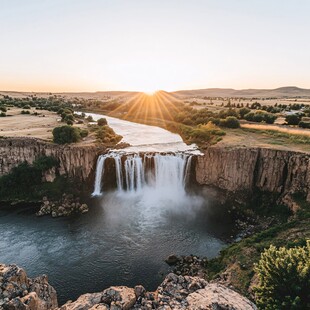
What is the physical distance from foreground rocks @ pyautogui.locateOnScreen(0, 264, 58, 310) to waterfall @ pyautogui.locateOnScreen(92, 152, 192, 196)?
22218mm

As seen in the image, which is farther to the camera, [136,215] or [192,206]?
[192,206]

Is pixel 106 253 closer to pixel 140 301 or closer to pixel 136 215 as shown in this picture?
pixel 136 215

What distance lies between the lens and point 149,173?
119 feet

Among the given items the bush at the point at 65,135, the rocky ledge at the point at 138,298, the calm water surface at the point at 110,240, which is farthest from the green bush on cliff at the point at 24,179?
the rocky ledge at the point at 138,298

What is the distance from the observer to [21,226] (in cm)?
2838

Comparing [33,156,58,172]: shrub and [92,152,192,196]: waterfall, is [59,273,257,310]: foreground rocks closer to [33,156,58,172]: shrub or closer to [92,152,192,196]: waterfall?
[92,152,192,196]: waterfall

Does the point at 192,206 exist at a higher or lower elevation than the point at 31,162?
lower

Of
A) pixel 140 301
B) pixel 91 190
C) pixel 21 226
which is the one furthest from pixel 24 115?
pixel 140 301

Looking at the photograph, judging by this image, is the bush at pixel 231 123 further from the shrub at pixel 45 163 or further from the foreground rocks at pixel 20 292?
the foreground rocks at pixel 20 292

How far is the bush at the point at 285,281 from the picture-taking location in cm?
1156

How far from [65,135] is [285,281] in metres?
33.0

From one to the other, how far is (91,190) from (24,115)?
3911 cm

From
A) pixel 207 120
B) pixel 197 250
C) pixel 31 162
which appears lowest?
pixel 197 250

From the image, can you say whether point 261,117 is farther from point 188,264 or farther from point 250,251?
point 188,264
